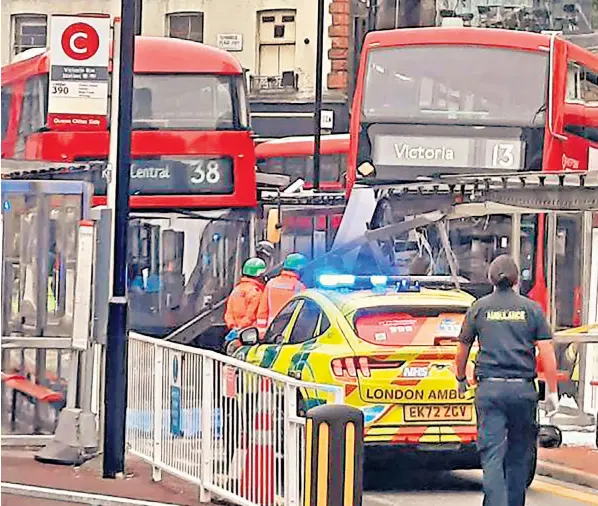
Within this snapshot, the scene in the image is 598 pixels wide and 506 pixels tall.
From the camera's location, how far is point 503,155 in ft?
65.7

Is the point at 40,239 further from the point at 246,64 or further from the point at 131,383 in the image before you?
the point at 246,64

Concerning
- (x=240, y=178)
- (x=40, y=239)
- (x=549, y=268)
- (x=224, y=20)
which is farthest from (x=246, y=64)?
(x=40, y=239)

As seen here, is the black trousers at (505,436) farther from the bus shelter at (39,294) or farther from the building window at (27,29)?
the building window at (27,29)

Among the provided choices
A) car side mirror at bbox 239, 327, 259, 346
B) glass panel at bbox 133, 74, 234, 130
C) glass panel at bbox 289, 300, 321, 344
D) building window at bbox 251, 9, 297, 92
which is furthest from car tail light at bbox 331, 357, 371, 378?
building window at bbox 251, 9, 297, 92

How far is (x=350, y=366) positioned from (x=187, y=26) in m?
30.9

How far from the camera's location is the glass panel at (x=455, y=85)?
Answer: 20.1 m

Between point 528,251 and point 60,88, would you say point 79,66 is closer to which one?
point 60,88

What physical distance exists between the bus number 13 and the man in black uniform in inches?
399

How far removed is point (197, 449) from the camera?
10250 millimetres

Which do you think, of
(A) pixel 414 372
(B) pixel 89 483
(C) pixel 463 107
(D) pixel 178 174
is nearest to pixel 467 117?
(C) pixel 463 107

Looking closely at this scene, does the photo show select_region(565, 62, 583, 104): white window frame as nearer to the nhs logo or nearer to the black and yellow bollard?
the nhs logo

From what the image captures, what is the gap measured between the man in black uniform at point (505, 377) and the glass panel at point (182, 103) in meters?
12.8

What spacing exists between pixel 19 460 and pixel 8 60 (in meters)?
29.7

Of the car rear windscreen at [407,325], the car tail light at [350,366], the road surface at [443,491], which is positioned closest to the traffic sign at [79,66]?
the car rear windscreen at [407,325]
